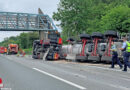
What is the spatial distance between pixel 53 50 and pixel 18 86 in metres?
16.0

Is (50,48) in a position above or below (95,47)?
below

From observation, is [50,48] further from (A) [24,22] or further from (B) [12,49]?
(B) [12,49]

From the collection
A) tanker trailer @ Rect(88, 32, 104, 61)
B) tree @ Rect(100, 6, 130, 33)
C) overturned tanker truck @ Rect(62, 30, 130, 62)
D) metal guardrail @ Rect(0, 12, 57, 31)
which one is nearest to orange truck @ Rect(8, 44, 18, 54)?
metal guardrail @ Rect(0, 12, 57, 31)

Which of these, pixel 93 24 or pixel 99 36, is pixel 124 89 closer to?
pixel 99 36

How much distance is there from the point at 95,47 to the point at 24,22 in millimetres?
38107

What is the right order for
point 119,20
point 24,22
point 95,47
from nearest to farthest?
point 95,47, point 119,20, point 24,22

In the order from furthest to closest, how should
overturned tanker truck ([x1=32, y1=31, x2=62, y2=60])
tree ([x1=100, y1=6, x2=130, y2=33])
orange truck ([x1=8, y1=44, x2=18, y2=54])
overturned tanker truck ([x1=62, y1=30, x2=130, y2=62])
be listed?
orange truck ([x1=8, y1=44, x2=18, y2=54]), tree ([x1=100, y1=6, x2=130, y2=33]), overturned tanker truck ([x1=32, y1=31, x2=62, y2=60]), overturned tanker truck ([x1=62, y1=30, x2=130, y2=62])

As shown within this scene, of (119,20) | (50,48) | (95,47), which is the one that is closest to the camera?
(95,47)

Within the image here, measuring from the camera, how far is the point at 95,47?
17609mm

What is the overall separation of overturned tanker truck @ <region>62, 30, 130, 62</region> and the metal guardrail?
3240 centimetres

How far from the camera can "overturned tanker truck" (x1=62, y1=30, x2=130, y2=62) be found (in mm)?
16469

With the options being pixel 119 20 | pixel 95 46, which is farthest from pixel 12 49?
pixel 95 46

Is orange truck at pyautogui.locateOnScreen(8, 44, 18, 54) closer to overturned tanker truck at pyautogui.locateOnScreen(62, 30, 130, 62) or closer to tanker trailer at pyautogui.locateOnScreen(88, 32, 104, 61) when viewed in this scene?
overturned tanker truck at pyautogui.locateOnScreen(62, 30, 130, 62)

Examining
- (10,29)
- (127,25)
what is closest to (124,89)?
(127,25)
